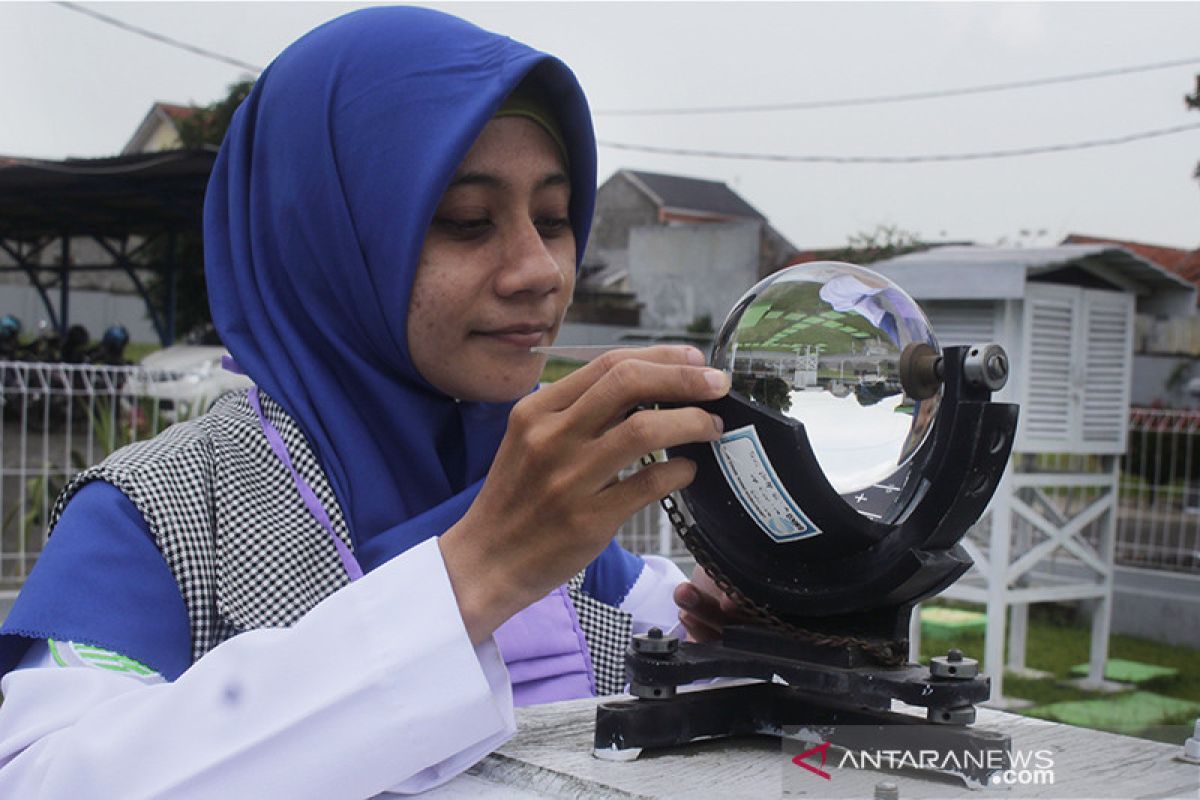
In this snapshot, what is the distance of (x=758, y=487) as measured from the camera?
1038 millimetres

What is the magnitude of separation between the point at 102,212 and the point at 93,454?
7.74m

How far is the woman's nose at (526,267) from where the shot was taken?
133cm

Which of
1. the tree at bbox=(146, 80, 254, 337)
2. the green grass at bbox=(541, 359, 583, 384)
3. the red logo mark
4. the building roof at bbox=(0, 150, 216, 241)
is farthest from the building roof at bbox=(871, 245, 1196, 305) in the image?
the tree at bbox=(146, 80, 254, 337)

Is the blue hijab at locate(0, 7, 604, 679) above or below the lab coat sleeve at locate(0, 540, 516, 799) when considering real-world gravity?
above

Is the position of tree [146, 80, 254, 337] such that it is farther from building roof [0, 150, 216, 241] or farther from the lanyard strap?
the lanyard strap

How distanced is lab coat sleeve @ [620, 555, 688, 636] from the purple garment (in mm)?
244

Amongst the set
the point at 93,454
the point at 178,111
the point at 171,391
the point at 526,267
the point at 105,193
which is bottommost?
the point at 93,454

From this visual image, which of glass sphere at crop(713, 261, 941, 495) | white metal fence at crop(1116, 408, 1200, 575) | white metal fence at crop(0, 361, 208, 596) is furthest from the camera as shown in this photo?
white metal fence at crop(1116, 408, 1200, 575)

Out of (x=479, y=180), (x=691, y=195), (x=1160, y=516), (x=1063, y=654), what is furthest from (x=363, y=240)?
(x=691, y=195)

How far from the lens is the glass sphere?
3.36ft

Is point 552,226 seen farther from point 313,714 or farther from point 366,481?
point 313,714

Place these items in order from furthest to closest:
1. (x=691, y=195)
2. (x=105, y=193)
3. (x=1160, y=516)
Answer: (x=691, y=195) → (x=105, y=193) → (x=1160, y=516)

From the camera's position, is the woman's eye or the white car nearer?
the woman's eye

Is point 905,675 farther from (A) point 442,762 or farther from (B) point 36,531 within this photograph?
(B) point 36,531
